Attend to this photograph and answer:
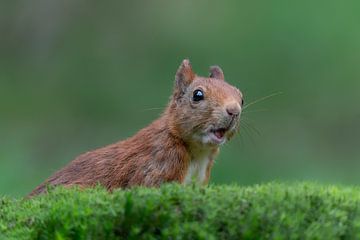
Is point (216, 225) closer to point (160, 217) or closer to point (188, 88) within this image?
point (160, 217)

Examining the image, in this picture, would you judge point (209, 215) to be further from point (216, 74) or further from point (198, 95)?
point (216, 74)

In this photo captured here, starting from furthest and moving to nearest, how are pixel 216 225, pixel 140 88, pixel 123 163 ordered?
pixel 140 88 → pixel 123 163 → pixel 216 225

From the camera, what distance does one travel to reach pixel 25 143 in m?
14.2

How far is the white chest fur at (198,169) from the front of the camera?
736 cm

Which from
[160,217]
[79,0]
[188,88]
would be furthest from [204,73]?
[160,217]

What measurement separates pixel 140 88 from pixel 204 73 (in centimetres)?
113

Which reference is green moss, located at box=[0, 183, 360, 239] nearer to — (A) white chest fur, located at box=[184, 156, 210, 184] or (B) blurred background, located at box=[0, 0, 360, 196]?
(A) white chest fur, located at box=[184, 156, 210, 184]

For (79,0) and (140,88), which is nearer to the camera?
(140,88)

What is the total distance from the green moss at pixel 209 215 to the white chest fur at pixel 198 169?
69.1 inches

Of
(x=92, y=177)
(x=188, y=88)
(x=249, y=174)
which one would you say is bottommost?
(x=92, y=177)

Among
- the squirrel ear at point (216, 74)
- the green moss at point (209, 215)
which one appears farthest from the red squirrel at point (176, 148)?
the green moss at point (209, 215)

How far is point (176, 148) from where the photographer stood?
7.36 meters

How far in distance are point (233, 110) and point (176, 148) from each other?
1.55 feet

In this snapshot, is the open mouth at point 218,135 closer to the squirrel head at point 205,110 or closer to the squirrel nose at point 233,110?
the squirrel head at point 205,110
